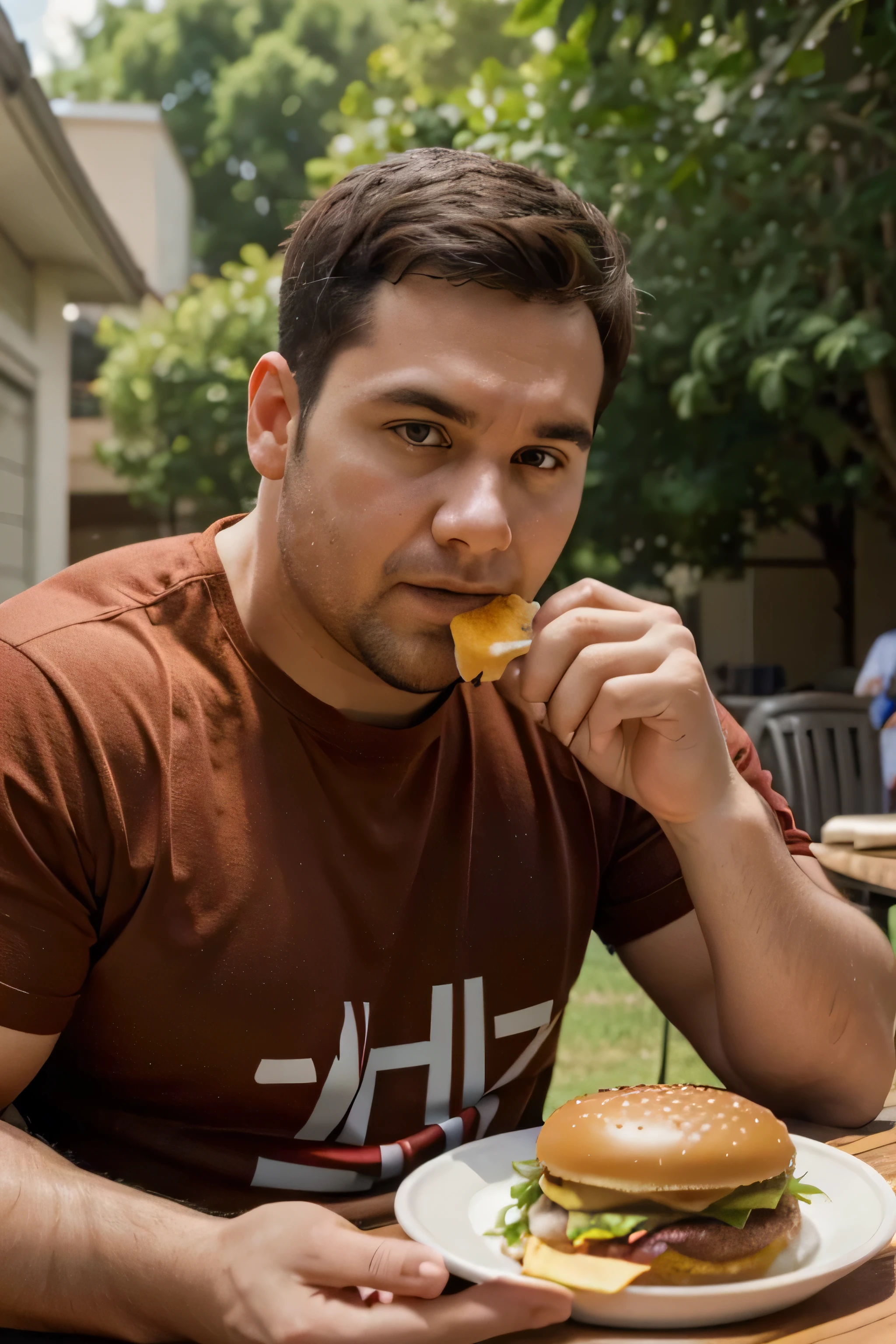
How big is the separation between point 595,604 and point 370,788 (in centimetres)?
33

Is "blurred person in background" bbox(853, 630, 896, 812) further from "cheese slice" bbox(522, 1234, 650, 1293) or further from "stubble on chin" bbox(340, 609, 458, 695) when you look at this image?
"cheese slice" bbox(522, 1234, 650, 1293)

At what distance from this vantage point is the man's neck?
1.40m

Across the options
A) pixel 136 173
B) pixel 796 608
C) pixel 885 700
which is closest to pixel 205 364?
pixel 136 173

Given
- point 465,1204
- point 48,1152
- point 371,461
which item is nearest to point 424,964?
point 465,1204

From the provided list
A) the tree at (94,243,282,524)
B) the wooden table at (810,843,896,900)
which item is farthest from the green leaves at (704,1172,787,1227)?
the tree at (94,243,282,524)

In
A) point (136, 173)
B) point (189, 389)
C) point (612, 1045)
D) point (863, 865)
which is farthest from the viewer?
point (136, 173)

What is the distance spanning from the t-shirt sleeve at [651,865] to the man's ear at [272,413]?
0.61 metres

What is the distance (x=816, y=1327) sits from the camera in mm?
875

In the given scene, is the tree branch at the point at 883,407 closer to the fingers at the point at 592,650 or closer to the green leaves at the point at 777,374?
the green leaves at the point at 777,374

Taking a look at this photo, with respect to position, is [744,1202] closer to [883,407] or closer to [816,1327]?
[816,1327]

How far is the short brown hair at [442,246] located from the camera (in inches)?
50.7

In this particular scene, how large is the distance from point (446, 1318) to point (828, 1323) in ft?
0.93

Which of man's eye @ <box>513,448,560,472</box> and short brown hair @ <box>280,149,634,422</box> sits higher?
short brown hair @ <box>280,149,634,422</box>

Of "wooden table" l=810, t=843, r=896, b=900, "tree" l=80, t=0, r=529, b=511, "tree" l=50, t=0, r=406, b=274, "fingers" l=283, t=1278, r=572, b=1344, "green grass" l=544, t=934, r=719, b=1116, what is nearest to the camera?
"fingers" l=283, t=1278, r=572, b=1344
